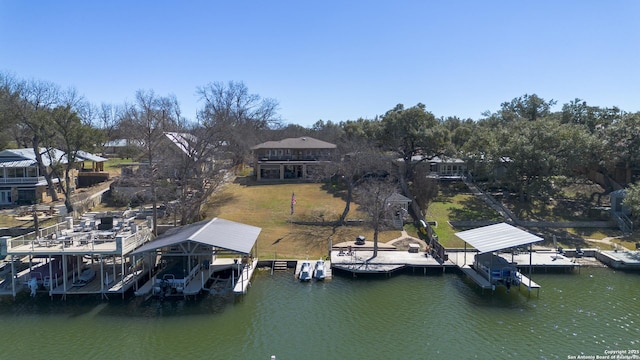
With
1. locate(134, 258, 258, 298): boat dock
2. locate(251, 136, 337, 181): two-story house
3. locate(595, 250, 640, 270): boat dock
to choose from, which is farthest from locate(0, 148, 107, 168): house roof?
locate(595, 250, 640, 270): boat dock

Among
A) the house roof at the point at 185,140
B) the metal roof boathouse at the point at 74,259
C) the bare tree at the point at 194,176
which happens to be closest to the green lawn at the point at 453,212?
the bare tree at the point at 194,176

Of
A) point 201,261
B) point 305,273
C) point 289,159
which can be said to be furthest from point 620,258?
Answer: point 289,159

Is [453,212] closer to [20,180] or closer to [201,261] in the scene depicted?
[201,261]

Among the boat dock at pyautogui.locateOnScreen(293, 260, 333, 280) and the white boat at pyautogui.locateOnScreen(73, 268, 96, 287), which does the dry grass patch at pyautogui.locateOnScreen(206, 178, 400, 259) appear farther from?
the white boat at pyautogui.locateOnScreen(73, 268, 96, 287)

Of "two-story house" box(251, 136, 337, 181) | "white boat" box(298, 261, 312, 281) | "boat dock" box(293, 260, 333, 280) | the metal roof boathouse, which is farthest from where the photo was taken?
"two-story house" box(251, 136, 337, 181)

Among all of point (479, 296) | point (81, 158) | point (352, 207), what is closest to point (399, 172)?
point (352, 207)

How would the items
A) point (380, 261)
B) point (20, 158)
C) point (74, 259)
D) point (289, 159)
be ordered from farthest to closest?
point (289, 159), point (20, 158), point (380, 261), point (74, 259)
